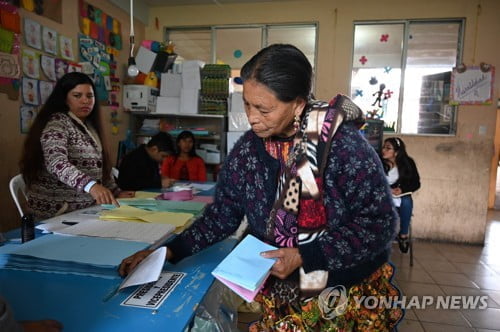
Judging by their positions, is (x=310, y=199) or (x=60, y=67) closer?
(x=310, y=199)

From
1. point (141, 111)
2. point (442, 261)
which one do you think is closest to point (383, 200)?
point (442, 261)

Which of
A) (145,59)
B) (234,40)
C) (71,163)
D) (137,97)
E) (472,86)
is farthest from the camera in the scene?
(234,40)

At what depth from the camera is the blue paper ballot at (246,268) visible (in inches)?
27.5

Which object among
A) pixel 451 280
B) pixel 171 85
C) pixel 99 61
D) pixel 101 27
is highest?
pixel 101 27

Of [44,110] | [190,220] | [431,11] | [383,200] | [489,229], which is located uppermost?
[431,11]

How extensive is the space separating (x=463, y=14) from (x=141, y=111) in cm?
411

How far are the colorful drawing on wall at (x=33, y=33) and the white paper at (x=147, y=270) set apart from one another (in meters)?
2.69

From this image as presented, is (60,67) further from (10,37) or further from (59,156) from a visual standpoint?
(59,156)

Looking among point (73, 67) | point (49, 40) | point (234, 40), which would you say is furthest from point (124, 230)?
point (234, 40)

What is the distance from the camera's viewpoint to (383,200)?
80cm

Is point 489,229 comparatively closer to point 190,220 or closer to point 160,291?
point 190,220

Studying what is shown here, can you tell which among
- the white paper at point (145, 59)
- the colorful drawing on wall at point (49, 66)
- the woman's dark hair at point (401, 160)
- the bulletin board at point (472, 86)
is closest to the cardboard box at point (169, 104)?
the white paper at point (145, 59)

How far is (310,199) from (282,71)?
0.31m

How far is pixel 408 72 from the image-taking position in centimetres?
435
